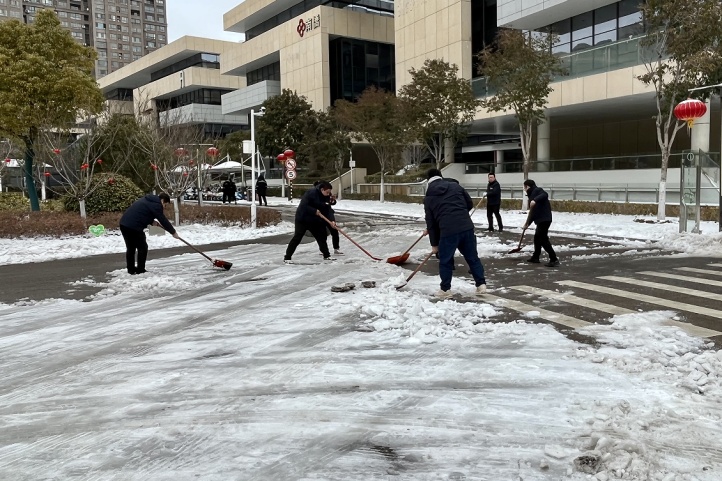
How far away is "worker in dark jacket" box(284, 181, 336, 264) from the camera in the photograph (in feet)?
37.6

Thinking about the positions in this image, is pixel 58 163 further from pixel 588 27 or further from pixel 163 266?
pixel 588 27

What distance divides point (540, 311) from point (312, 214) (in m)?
5.70

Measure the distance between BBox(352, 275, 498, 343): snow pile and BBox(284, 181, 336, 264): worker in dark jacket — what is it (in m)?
4.13

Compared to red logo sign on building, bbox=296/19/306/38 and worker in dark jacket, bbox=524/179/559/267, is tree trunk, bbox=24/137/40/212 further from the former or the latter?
red logo sign on building, bbox=296/19/306/38

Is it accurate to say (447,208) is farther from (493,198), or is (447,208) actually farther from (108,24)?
(108,24)

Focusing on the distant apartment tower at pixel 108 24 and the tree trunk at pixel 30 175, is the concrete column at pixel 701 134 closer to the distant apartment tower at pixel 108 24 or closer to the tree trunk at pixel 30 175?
the tree trunk at pixel 30 175

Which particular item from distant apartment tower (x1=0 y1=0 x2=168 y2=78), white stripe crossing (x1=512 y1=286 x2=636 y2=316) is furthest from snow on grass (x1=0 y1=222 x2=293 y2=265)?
distant apartment tower (x1=0 y1=0 x2=168 y2=78)

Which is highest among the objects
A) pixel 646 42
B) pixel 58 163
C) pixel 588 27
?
pixel 588 27

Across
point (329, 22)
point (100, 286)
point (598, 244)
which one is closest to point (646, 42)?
point (598, 244)

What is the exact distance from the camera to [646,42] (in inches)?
680

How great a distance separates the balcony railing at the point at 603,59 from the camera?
22250 millimetres

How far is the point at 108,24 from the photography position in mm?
129125

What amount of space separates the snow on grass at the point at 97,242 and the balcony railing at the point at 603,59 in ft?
47.0

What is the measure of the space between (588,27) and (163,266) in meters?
24.8
